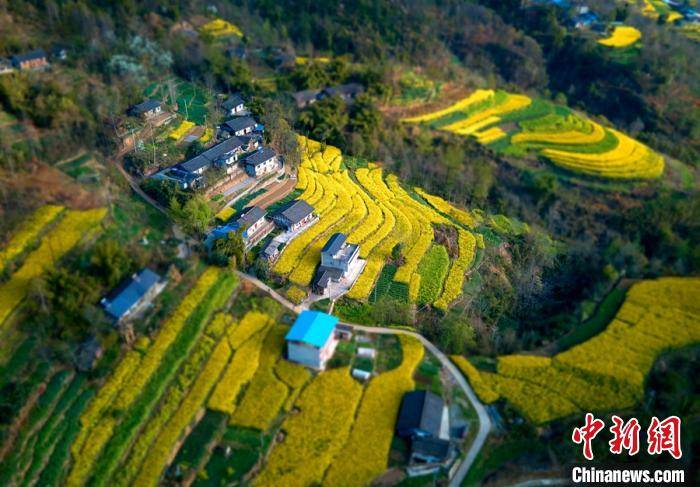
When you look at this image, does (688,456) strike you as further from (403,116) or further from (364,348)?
(403,116)

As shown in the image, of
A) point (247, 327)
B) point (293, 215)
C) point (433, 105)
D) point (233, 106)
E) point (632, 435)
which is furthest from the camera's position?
point (433, 105)

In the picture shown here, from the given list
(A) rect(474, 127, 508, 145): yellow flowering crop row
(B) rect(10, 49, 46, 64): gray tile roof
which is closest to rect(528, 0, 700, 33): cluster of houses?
(A) rect(474, 127, 508, 145): yellow flowering crop row

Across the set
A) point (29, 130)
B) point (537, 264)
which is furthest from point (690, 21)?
A: point (29, 130)

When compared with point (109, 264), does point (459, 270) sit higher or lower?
lower

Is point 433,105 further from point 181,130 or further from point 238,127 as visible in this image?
point 181,130

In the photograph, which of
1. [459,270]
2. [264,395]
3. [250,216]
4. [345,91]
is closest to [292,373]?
[264,395]

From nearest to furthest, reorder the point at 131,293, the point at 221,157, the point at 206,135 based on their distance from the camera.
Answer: the point at 131,293, the point at 221,157, the point at 206,135

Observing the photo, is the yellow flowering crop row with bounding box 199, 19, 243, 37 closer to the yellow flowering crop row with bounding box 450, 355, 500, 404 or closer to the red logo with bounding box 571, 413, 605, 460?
the yellow flowering crop row with bounding box 450, 355, 500, 404
